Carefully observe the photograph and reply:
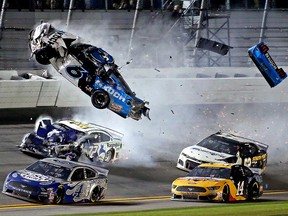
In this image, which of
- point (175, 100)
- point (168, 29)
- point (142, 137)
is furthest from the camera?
point (168, 29)

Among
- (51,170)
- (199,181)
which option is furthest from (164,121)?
(51,170)

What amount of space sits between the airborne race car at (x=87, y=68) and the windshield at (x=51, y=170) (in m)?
3.09

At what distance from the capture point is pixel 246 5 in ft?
145

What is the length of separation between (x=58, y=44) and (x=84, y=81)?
122 cm

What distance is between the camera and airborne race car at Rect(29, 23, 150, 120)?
27516mm

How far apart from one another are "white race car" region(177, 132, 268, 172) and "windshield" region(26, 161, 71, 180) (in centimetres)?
593

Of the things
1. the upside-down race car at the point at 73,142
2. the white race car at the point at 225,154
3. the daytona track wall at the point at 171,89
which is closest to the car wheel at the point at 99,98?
the upside-down race car at the point at 73,142

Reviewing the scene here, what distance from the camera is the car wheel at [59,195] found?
2406 cm

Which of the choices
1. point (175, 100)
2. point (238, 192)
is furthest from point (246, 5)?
point (238, 192)

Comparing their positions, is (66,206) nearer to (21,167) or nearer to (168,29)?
(21,167)

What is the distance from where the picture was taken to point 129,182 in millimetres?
28062

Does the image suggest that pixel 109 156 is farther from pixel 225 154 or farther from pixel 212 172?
pixel 212 172

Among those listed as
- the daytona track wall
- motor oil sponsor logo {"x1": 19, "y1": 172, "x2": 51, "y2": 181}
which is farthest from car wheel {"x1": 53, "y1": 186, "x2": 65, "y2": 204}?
the daytona track wall

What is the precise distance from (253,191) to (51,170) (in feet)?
16.9
